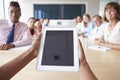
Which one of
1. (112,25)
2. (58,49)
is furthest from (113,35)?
(58,49)

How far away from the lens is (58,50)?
33.4 inches

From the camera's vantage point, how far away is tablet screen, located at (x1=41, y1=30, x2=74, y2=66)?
0.80m

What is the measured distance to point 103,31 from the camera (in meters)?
2.31

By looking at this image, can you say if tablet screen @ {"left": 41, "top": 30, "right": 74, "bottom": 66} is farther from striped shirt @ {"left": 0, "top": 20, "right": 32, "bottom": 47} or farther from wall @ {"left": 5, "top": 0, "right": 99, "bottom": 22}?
wall @ {"left": 5, "top": 0, "right": 99, "bottom": 22}

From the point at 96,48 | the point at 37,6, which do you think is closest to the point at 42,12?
the point at 37,6

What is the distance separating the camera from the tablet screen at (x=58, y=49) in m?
0.80

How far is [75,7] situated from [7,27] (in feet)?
17.3

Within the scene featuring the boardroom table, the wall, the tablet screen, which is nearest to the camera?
the tablet screen

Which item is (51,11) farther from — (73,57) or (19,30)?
(73,57)

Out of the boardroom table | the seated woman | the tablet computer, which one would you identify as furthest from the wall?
the tablet computer

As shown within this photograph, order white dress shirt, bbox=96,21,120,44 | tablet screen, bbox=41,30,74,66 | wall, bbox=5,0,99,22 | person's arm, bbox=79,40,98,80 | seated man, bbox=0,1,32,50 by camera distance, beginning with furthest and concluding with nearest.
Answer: wall, bbox=5,0,99,22 → white dress shirt, bbox=96,21,120,44 → seated man, bbox=0,1,32,50 → tablet screen, bbox=41,30,74,66 → person's arm, bbox=79,40,98,80

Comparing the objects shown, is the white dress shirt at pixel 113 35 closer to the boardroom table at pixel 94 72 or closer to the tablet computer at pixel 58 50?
the boardroom table at pixel 94 72

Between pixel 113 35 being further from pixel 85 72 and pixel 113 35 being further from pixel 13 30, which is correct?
pixel 85 72

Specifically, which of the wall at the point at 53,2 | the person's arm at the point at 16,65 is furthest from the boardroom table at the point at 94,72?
the wall at the point at 53,2
